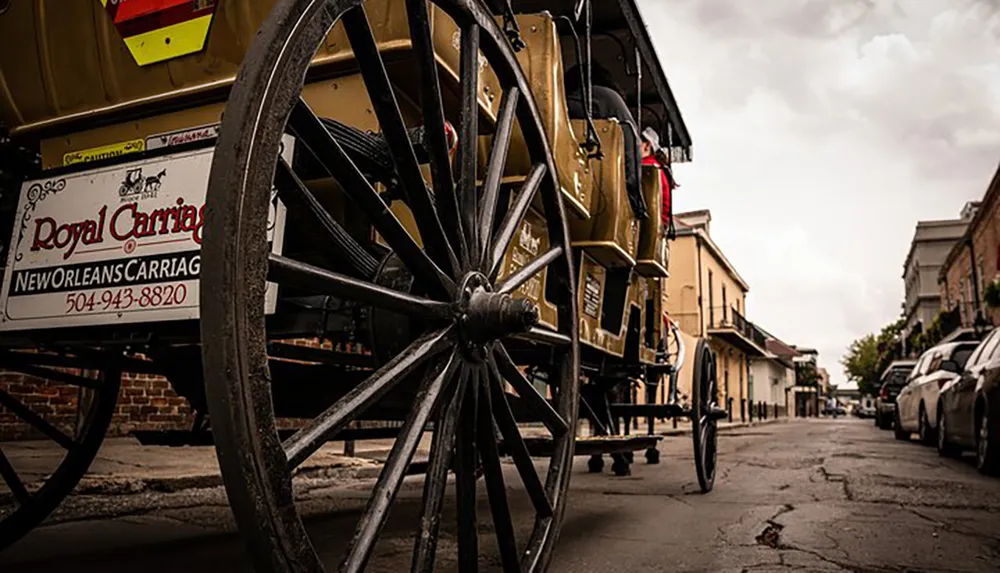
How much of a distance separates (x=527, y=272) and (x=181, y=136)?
1.14 metres

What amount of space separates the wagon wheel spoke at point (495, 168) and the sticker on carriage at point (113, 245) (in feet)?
2.03

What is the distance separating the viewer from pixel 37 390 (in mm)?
7141

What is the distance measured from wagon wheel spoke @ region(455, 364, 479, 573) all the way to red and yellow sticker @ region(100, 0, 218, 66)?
1297mm

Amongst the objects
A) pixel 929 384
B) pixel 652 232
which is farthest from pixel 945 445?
pixel 652 232

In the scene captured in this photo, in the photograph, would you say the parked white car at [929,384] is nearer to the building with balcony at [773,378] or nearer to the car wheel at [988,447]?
the car wheel at [988,447]

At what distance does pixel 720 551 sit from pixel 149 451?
5175mm

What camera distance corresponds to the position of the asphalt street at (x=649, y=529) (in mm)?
3449

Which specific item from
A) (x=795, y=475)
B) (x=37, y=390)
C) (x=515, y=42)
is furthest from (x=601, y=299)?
(x=37, y=390)

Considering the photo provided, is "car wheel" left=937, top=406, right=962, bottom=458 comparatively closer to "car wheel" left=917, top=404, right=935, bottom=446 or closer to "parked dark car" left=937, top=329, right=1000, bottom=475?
"parked dark car" left=937, top=329, right=1000, bottom=475

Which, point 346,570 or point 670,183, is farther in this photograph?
point 670,183

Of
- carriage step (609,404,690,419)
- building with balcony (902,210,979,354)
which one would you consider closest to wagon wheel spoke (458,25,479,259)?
carriage step (609,404,690,419)

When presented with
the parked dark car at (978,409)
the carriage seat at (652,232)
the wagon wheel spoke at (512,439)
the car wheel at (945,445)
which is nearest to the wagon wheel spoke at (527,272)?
the wagon wheel spoke at (512,439)

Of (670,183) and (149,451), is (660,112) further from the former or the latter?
(149,451)

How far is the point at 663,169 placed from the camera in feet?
21.8
